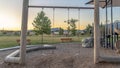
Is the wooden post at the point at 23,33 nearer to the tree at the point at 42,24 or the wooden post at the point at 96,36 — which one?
the wooden post at the point at 96,36

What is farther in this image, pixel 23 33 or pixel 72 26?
pixel 72 26

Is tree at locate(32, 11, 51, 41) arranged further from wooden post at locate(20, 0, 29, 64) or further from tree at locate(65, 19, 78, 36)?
wooden post at locate(20, 0, 29, 64)

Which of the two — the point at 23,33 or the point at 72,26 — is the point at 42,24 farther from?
the point at 23,33

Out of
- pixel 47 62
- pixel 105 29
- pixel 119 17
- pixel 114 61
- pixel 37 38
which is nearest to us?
pixel 114 61

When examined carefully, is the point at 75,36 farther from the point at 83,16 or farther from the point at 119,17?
the point at 119,17

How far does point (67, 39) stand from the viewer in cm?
1628

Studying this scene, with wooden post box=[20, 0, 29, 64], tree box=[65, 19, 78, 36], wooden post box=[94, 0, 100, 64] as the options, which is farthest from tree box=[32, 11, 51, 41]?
wooden post box=[94, 0, 100, 64]

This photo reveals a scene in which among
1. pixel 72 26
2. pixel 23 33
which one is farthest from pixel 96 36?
pixel 72 26

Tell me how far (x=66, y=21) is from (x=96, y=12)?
26.6ft

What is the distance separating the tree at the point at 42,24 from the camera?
14898 millimetres

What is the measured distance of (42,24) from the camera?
55.1 feet

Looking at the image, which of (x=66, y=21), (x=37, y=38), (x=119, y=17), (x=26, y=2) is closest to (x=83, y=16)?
(x=66, y=21)

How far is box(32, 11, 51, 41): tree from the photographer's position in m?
14.9

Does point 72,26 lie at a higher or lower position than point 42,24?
lower
